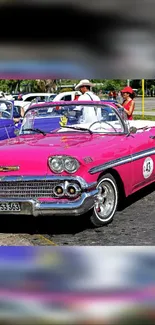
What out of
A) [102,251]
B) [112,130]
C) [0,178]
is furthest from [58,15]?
[112,130]

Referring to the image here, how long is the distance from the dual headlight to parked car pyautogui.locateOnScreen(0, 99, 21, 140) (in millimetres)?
3446

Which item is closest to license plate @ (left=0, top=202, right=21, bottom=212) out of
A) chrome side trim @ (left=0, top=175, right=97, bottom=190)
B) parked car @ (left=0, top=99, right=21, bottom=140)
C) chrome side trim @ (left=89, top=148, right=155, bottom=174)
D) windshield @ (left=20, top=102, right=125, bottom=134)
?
→ chrome side trim @ (left=0, top=175, right=97, bottom=190)

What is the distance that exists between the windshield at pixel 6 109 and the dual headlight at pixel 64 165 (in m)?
4.16

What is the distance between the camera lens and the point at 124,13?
620mm

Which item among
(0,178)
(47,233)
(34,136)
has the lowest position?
(47,233)

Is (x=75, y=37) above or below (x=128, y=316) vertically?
above

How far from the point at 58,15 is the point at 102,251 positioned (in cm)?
47

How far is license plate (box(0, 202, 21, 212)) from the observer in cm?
372

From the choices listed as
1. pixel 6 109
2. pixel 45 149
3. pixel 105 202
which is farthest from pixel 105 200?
pixel 6 109

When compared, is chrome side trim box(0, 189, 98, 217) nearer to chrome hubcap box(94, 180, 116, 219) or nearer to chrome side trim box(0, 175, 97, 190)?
chrome side trim box(0, 175, 97, 190)

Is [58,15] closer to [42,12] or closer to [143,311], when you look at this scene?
[42,12]

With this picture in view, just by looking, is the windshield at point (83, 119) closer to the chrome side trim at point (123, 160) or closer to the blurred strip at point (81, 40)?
the chrome side trim at point (123, 160)

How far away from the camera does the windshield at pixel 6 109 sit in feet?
25.4

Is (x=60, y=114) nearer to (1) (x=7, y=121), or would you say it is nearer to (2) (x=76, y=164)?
(2) (x=76, y=164)
